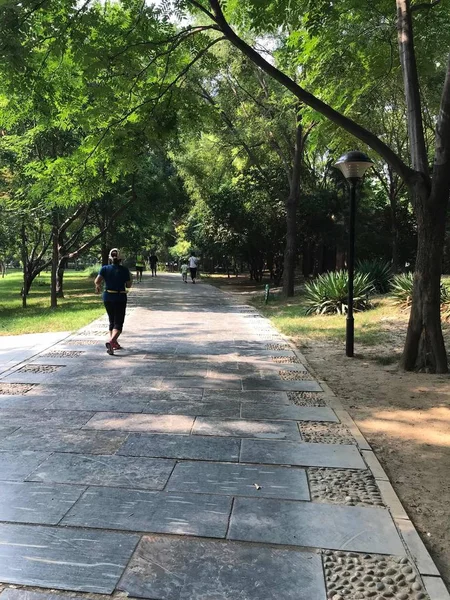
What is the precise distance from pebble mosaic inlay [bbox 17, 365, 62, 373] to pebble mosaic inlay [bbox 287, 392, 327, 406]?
11.6 feet

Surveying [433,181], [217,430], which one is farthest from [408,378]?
[217,430]

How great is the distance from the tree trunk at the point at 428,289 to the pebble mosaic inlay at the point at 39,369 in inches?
213

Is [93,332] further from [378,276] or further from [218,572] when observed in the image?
[378,276]

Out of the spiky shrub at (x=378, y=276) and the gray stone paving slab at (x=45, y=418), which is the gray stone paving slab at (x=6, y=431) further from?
the spiky shrub at (x=378, y=276)

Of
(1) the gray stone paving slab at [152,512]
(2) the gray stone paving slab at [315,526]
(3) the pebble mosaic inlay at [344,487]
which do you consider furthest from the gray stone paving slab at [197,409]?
(2) the gray stone paving slab at [315,526]

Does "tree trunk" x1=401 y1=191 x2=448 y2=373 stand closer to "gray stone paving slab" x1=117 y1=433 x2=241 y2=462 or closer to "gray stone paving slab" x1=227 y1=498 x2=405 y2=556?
"gray stone paving slab" x1=117 y1=433 x2=241 y2=462

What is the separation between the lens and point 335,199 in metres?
23.9

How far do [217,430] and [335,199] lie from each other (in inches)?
814

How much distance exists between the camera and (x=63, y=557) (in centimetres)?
278

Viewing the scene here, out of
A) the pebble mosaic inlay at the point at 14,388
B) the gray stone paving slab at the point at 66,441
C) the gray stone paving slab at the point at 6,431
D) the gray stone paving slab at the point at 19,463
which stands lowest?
the gray stone paving slab at the point at 19,463

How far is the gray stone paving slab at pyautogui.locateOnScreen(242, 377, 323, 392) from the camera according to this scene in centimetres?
659

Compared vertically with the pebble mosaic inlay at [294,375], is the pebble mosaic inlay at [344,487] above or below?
below

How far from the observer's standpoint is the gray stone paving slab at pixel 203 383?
6.62 meters

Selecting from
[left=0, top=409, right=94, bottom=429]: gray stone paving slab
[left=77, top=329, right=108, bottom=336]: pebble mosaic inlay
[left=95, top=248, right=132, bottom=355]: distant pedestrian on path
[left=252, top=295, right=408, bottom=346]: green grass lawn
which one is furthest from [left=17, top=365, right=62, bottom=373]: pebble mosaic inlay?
[left=252, top=295, right=408, bottom=346]: green grass lawn
